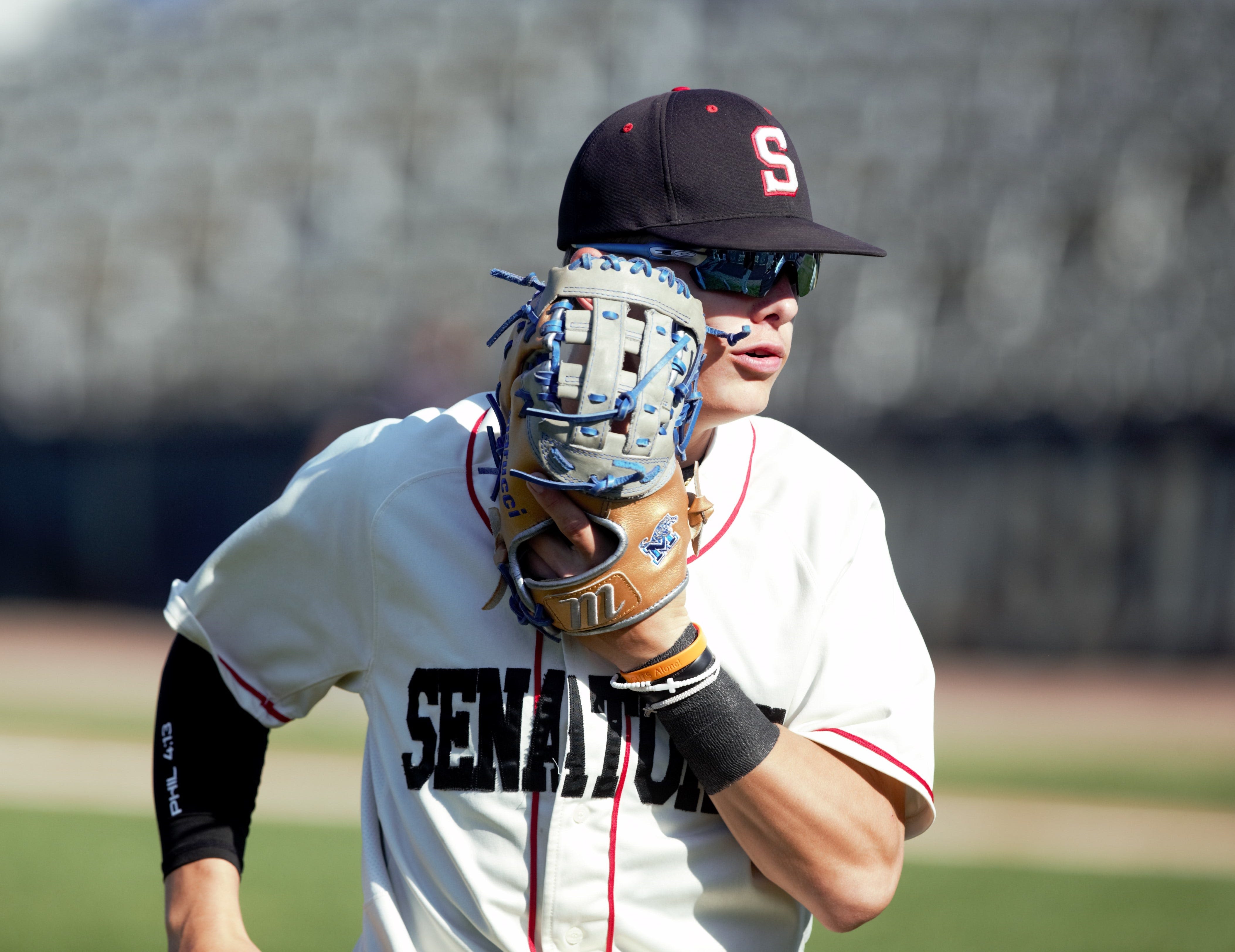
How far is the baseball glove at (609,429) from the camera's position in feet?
4.84

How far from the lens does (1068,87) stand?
13.7 m

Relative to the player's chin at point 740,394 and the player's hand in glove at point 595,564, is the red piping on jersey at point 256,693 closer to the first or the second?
the player's hand in glove at point 595,564

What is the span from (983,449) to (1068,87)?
5128 millimetres

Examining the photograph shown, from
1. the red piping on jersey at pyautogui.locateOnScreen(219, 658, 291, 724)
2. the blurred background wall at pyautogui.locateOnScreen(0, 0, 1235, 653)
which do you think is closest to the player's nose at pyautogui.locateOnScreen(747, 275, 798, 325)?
the red piping on jersey at pyautogui.locateOnScreen(219, 658, 291, 724)

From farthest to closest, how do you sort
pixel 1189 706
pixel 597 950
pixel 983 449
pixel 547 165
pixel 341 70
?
pixel 341 70 < pixel 547 165 < pixel 983 449 < pixel 1189 706 < pixel 597 950

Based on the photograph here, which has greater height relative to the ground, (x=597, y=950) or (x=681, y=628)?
(x=681, y=628)

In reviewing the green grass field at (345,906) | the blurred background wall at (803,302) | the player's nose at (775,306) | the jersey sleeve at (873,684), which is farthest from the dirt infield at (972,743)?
the player's nose at (775,306)

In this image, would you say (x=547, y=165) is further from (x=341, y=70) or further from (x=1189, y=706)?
(x=1189, y=706)

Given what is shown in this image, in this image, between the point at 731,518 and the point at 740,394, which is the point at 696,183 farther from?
the point at 731,518

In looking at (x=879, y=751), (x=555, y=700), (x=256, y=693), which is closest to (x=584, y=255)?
(x=555, y=700)

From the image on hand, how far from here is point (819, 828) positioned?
5.08 feet

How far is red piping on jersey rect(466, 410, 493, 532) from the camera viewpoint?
1.73m

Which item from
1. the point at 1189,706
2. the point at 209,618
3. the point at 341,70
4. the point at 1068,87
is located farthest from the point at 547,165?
the point at 209,618

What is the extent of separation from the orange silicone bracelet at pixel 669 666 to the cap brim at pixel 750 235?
51 cm
